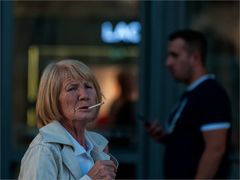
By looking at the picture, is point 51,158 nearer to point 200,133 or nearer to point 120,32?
point 200,133

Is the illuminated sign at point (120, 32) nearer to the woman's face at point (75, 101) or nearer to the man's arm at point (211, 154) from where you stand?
the man's arm at point (211, 154)

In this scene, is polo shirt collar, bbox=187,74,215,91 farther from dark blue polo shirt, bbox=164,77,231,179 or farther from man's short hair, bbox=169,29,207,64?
man's short hair, bbox=169,29,207,64

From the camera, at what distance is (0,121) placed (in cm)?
519

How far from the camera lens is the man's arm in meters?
4.20

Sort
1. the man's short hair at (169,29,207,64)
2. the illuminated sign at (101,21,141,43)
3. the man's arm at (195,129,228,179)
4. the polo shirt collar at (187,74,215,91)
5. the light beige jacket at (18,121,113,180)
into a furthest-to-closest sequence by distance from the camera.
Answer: the illuminated sign at (101,21,141,43) < the man's short hair at (169,29,207,64) < the polo shirt collar at (187,74,215,91) < the man's arm at (195,129,228,179) < the light beige jacket at (18,121,113,180)

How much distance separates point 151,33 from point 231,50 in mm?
984

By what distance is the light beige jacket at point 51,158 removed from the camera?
267cm

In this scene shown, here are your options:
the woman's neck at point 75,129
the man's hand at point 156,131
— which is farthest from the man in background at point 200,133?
the woman's neck at point 75,129

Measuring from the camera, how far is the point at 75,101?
9.49 ft

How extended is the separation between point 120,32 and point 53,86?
4.57 meters

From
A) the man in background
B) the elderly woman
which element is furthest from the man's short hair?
the elderly woman

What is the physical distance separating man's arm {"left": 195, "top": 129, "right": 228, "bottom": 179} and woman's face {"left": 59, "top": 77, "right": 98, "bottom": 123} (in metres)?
1.47

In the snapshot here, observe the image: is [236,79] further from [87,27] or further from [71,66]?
[71,66]

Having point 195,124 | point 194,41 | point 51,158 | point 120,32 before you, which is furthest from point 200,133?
point 120,32
